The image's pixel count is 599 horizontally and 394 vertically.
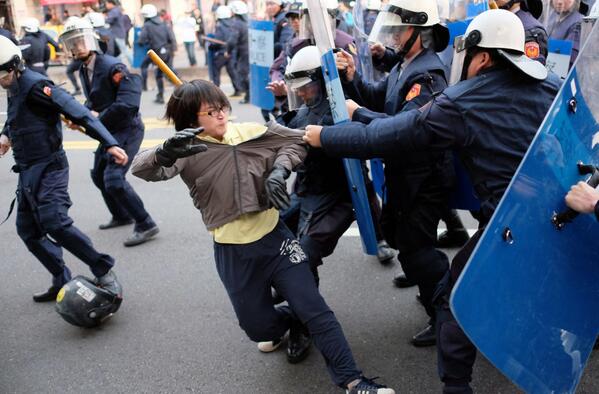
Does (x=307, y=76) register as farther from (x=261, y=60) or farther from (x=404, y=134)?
(x=261, y=60)

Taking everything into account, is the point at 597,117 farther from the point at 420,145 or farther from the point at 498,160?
the point at 420,145

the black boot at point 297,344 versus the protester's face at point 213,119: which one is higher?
the protester's face at point 213,119

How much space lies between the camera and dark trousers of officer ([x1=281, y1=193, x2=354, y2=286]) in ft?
10.6

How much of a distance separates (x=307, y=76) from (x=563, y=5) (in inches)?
108

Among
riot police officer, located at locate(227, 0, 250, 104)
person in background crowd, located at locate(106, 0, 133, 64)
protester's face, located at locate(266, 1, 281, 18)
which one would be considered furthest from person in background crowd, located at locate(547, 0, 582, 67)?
person in background crowd, located at locate(106, 0, 133, 64)

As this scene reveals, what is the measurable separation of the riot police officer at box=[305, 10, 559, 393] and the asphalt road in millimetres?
838

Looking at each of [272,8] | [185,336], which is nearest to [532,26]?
[185,336]

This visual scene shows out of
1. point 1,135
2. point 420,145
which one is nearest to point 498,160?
point 420,145

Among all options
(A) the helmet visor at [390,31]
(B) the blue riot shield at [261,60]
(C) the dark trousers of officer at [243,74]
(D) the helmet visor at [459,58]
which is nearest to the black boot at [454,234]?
(A) the helmet visor at [390,31]

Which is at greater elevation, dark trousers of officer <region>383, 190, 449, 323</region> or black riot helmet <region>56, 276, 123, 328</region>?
dark trousers of officer <region>383, 190, 449, 323</region>

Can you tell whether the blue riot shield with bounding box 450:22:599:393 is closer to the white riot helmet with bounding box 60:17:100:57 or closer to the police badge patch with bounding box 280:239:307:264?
the police badge patch with bounding box 280:239:307:264

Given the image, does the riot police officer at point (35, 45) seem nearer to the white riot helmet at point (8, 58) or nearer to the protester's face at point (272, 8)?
the protester's face at point (272, 8)

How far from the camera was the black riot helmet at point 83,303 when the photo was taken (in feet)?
11.8

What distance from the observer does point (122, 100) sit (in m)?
4.89
